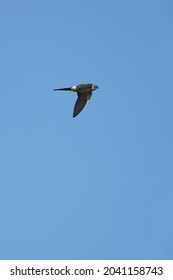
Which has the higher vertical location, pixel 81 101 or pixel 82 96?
pixel 82 96

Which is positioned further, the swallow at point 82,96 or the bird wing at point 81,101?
the bird wing at point 81,101

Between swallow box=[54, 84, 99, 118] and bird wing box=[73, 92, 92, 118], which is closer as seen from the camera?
swallow box=[54, 84, 99, 118]
